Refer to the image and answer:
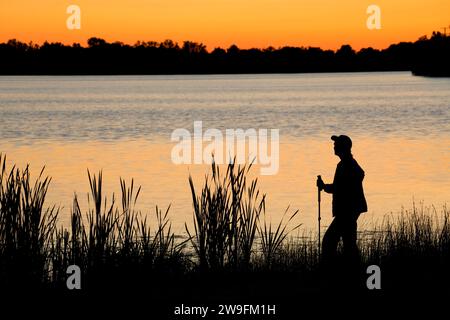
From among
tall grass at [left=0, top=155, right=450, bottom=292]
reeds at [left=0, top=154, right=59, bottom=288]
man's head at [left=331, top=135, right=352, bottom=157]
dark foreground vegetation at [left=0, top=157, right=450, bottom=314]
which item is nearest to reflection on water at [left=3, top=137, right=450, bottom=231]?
tall grass at [left=0, top=155, right=450, bottom=292]

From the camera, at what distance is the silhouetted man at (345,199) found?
11.2m

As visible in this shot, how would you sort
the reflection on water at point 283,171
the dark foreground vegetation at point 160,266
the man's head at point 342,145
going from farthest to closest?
the reflection on water at point 283,171 < the man's head at point 342,145 < the dark foreground vegetation at point 160,266

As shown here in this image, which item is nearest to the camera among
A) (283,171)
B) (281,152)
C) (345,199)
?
(345,199)

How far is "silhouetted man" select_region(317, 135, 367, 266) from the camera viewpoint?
11.2 meters

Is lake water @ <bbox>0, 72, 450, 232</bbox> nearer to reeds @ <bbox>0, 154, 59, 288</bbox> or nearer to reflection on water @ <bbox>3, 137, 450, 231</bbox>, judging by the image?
reflection on water @ <bbox>3, 137, 450, 231</bbox>

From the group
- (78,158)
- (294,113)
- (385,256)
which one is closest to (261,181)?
(78,158)

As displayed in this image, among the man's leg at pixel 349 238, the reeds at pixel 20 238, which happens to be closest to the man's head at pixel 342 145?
the man's leg at pixel 349 238

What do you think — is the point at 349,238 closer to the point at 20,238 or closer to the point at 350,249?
the point at 350,249

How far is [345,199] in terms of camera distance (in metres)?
11.3

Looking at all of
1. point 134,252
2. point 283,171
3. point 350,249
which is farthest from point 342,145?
point 283,171

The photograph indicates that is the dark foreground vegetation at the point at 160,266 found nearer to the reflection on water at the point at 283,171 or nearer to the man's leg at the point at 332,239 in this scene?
the man's leg at the point at 332,239

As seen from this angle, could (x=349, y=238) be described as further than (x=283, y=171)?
No

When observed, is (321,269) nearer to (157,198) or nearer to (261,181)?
(157,198)
